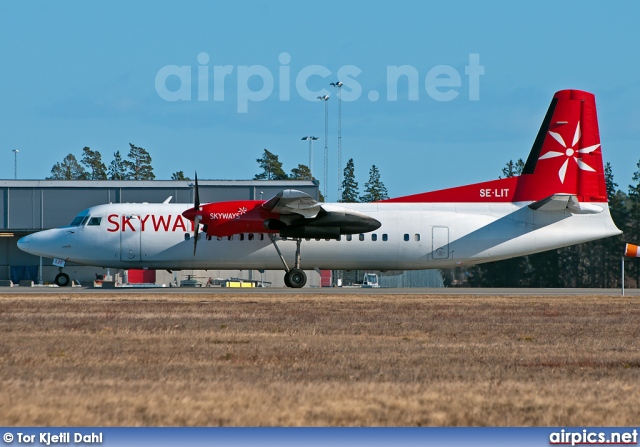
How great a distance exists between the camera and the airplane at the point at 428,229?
37781mm

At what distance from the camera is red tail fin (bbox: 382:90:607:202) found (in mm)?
38031

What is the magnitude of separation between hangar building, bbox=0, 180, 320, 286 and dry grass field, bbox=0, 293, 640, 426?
123 feet

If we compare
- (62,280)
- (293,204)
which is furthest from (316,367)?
(62,280)

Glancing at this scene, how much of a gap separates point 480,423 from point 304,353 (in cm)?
620

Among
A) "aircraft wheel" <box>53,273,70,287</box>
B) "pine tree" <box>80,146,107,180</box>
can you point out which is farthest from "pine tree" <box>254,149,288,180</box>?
"aircraft wheel" <box>53,273,70,287</box>

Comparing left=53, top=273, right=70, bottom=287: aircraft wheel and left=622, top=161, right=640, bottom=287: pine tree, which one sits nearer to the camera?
left=53, top=273, right=70, bottom=287: aircraft wheel

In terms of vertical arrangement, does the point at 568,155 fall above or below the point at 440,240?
above

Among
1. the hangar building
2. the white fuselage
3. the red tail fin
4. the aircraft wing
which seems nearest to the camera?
the aircraft wing

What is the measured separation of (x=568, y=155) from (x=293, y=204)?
11.9 meters

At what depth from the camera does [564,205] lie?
3694 cm

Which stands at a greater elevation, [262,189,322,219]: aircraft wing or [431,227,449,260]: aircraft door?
[262,189,322,219]: aircraft wing

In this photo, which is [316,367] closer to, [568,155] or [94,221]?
[568,155]

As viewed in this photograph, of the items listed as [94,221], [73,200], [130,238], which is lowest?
[130,238]

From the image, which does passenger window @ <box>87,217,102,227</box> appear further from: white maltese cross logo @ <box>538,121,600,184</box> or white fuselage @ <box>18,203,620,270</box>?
white maltese cross logo @ <box>538,121,600,184</box>
